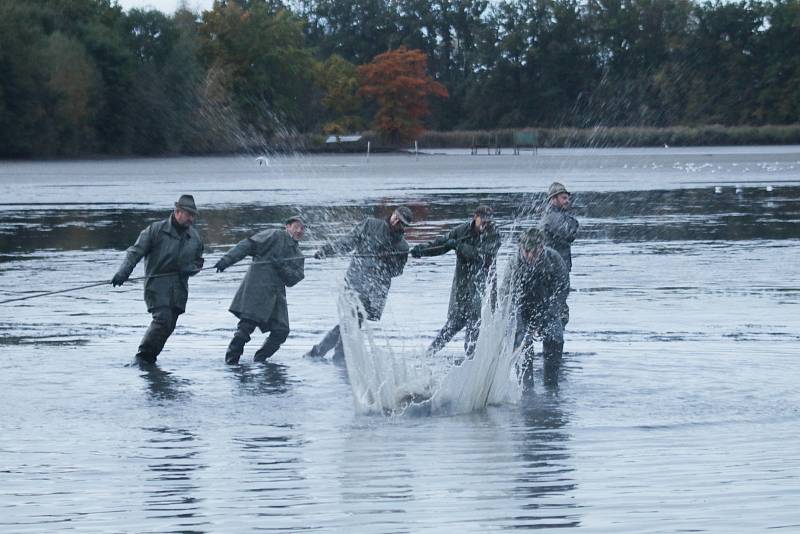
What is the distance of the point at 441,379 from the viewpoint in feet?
36.3

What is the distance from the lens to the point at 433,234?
27.4 metres

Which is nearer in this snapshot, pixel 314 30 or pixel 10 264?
pixel 10 264

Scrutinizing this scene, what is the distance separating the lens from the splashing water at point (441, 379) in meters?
10.9

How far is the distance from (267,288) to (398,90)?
366ft

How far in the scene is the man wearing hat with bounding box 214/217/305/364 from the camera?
13195 millimetres

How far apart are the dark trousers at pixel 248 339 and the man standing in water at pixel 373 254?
55 centimetres

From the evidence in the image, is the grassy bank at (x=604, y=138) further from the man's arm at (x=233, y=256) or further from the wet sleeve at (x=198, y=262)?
the wet sleeve at (x=198, y=262)

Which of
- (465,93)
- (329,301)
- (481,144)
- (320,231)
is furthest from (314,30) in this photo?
(329,301)

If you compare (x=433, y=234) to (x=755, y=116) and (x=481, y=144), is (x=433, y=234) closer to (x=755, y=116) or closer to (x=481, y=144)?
(x=755, y=116)

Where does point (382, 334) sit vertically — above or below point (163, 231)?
below

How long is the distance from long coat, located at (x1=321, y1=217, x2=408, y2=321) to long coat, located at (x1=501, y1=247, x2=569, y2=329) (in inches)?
67.9

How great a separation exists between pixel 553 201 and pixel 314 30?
135719mm

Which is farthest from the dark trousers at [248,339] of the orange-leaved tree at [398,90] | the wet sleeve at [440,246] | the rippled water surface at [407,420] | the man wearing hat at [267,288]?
the orange-leaved tree at [398,90]

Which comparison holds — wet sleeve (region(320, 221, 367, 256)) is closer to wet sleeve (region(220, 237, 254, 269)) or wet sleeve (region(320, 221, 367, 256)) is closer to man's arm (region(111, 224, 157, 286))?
wet sleeve (region(220, 237, 254, 269))
